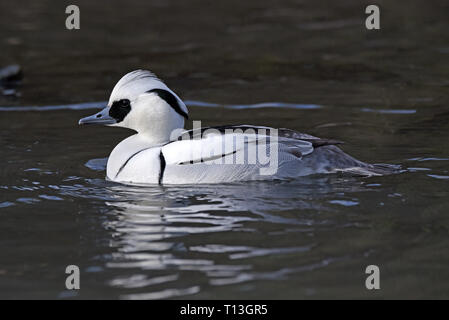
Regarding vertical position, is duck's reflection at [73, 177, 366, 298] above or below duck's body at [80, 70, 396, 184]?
below

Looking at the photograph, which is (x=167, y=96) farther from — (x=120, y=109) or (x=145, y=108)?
(x=120, y=109)

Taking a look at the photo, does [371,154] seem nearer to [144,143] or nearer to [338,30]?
[144,143]

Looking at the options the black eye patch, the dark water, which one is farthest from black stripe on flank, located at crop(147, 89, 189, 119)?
the dark water

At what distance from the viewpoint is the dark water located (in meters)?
6.17

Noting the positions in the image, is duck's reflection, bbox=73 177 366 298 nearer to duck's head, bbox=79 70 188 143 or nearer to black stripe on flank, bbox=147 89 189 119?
duck's head, bbox=79 70 188 143

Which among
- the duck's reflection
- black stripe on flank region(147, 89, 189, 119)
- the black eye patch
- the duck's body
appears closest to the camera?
the duck's reflection

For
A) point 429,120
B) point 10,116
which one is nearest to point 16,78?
point 10,116

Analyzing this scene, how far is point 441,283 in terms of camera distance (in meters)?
5.93

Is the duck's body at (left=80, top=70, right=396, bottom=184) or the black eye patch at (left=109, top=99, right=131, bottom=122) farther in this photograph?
the black eye patch at (left=109, top=99, right=131, bottom=122)

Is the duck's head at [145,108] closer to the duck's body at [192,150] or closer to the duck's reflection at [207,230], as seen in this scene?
the duck's body at [192,150]

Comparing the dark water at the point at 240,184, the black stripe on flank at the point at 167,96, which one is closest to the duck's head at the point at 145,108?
the black stripe on flank at the point at 167,96

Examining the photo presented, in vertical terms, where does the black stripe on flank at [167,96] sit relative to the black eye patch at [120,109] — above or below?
above

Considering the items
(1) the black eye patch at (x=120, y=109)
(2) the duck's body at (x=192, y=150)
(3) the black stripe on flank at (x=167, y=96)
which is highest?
(3) the black stripe on flank at (x=167, y=96)

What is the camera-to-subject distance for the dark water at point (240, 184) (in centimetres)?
617
